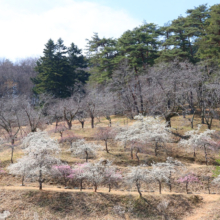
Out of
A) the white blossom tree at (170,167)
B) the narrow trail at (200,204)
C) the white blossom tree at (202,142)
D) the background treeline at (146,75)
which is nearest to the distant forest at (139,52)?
the background treeline at (146,75)

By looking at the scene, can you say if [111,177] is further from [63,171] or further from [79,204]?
[63,171]

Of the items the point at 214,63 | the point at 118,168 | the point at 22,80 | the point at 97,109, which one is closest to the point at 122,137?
the point at 118,168

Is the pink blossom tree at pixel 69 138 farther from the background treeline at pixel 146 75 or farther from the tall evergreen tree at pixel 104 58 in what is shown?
the tall evergreen tree at pixel 104 58

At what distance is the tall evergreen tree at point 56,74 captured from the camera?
142 ft

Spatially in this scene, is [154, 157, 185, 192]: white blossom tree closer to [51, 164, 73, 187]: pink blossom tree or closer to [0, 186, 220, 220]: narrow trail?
[0, 186, 220, 220]: narrow trail

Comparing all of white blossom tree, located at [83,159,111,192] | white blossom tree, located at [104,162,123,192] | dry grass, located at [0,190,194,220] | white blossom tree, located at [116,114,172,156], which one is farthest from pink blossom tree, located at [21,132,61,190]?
white blossom tree, located at [116,114,172,156]

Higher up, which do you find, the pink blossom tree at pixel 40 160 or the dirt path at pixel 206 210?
the pink blossom tree at pixel 40 160

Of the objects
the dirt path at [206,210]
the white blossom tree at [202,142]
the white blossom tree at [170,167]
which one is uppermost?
the white blossom tree at [202,142]

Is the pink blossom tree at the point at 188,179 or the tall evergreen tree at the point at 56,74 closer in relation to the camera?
the pink blossom tree at the point at 188,179

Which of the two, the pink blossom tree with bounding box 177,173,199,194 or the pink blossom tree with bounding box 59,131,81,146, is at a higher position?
the pink blossom tree with bounding box 59,131,81,146

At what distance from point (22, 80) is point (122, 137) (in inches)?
1906

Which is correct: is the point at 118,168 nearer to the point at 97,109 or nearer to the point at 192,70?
the point at 97,109

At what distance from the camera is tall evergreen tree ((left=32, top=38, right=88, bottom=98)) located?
43344mm

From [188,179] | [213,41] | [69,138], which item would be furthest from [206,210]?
[213,41]
